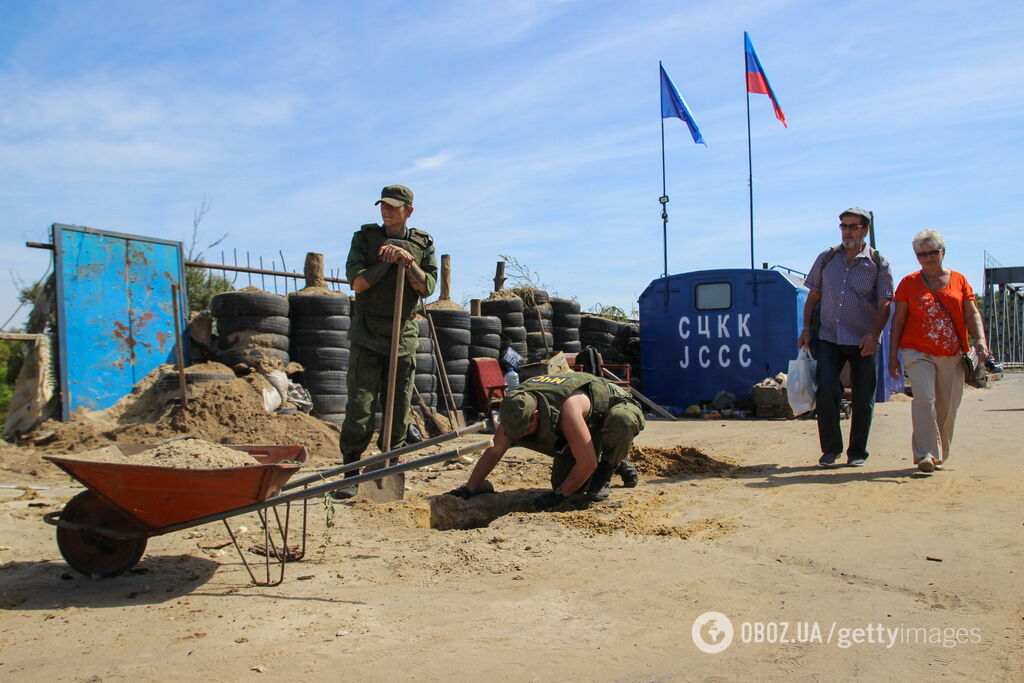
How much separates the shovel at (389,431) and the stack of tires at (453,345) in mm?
5322

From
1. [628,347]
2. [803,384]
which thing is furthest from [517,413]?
[628,347]

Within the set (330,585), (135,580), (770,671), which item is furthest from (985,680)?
(135,580)

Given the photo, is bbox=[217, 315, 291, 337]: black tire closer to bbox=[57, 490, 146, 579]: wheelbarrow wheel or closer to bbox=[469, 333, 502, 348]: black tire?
bbox=[469, 333, 502, 348]: black tire

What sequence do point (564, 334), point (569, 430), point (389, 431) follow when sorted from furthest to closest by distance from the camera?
point (564, 334), point (389, 431), point (569, 430)

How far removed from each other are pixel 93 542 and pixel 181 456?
494 mm

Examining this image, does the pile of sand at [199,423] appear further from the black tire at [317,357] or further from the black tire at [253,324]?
the black tire at [317,357]

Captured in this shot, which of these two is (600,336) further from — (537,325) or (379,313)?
(379,313)

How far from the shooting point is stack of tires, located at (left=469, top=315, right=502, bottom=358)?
467 inches

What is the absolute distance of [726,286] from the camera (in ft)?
42.8

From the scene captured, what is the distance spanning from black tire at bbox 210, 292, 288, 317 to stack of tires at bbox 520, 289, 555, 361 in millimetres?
5332

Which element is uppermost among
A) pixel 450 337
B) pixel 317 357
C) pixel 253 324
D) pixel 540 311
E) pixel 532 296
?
pixel 532 296

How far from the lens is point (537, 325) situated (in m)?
13.9

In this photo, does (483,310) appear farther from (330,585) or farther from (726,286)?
(330,585)

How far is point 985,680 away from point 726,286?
1101 centimetres
